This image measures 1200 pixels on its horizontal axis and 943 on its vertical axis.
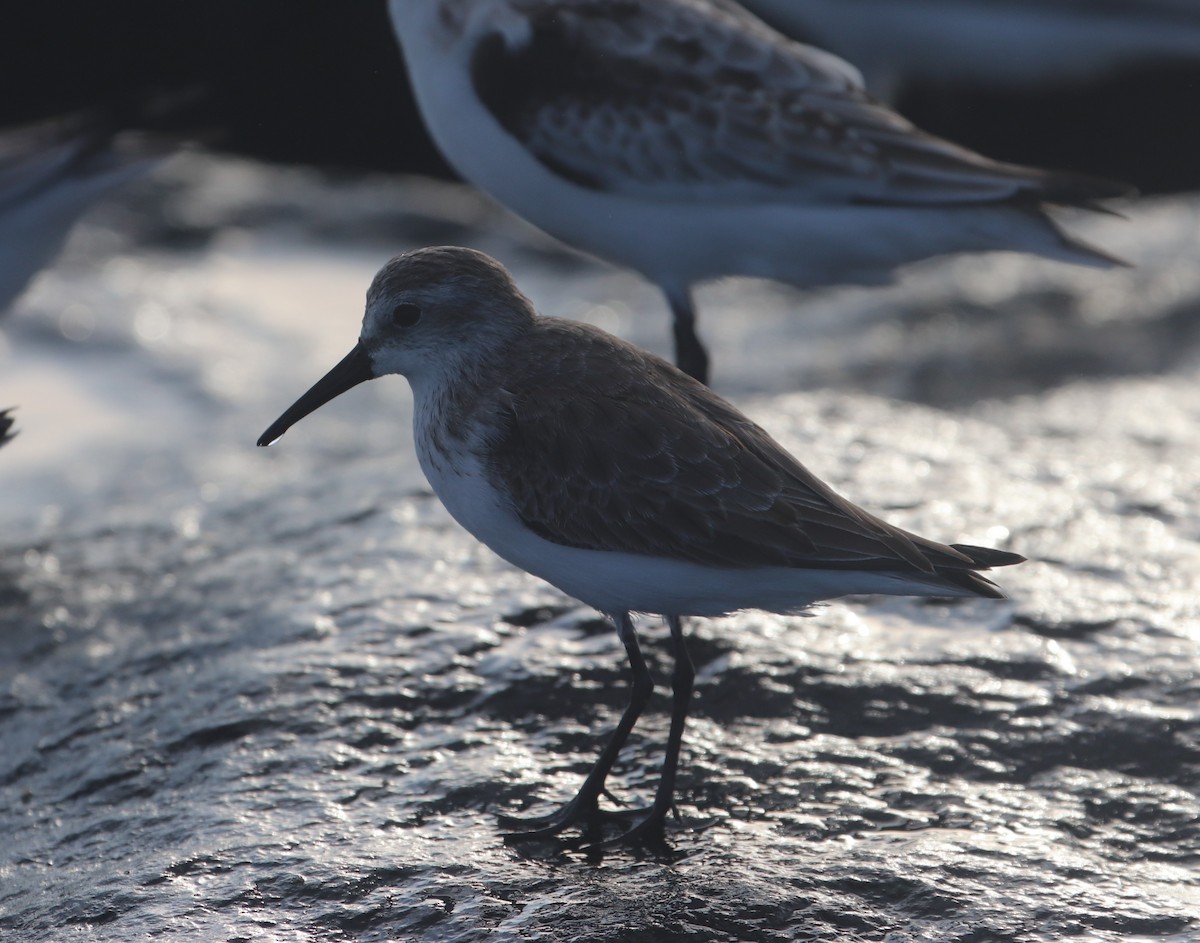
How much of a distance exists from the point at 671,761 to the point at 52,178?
5.82 metres

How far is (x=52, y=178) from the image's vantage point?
8570 mm

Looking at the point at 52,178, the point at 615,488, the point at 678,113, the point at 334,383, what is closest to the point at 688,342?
the point at 678,113

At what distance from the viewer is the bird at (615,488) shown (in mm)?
4207

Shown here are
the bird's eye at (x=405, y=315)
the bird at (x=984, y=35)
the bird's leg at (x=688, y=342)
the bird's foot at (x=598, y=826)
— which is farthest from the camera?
the bird at (x=984, y=35)

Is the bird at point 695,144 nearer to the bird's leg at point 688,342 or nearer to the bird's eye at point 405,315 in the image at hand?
the bird's leg at point 688,342

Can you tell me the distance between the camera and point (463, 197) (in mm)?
13188

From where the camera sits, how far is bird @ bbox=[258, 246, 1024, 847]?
4207mm

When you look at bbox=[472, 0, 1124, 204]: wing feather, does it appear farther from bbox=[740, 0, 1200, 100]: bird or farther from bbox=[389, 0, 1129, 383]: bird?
bbox=[740, 0, 1200, 100]: bird

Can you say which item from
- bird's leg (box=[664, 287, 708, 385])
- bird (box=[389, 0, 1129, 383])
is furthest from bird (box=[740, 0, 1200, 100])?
bird's leg (box=[664, 287, 708, 385])

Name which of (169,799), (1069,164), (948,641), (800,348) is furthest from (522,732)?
(1069,164)

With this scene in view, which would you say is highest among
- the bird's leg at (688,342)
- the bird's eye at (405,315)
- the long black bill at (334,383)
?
the bird's eye at (405,315)

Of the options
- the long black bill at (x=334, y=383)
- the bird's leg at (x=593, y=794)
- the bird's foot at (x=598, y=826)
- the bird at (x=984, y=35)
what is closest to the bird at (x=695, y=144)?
the long black bill at (x=334, y=383)

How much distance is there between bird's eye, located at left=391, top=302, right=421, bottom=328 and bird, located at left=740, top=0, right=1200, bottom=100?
9320mm

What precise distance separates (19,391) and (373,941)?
6554 mm
